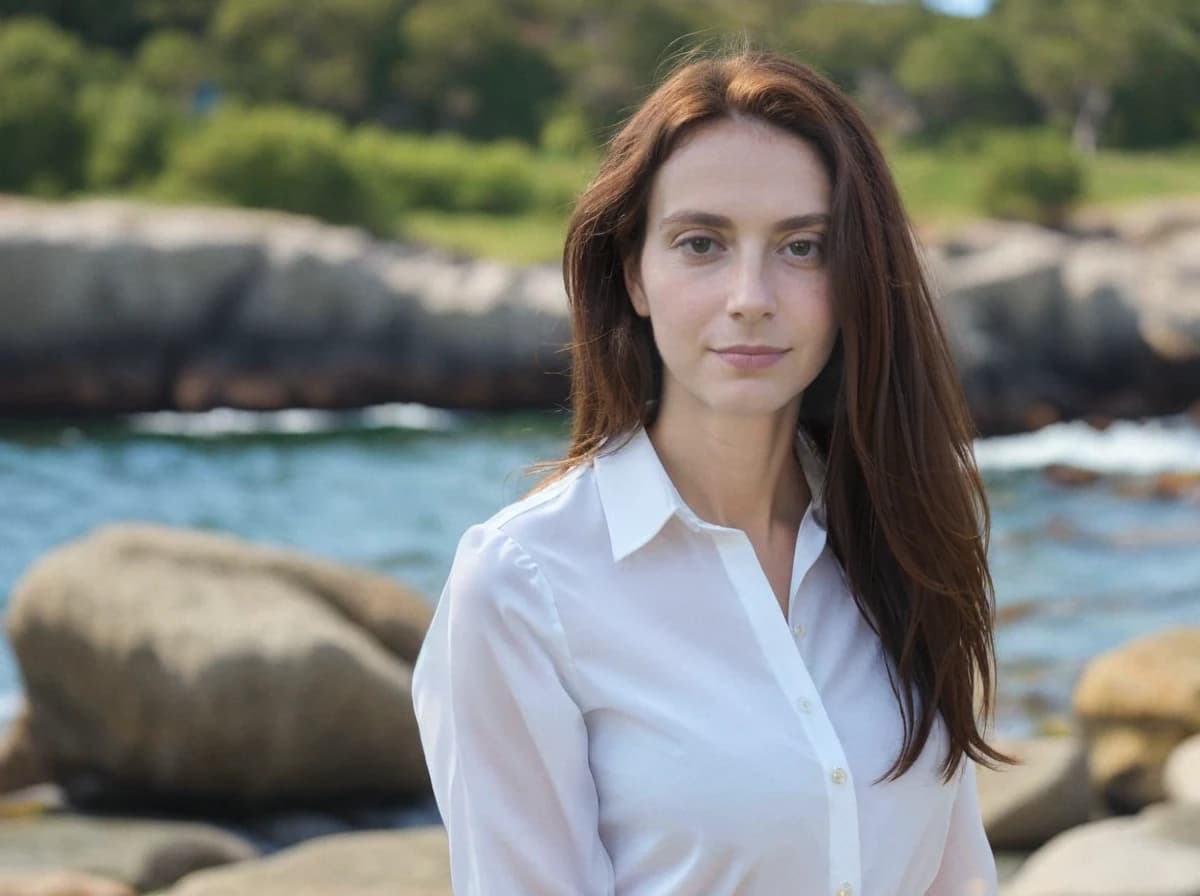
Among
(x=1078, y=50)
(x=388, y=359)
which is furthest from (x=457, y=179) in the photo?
(x=1078, y=50)

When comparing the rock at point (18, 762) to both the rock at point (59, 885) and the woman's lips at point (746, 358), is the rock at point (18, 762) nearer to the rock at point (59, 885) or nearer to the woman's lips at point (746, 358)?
the rock at point (59, 885)

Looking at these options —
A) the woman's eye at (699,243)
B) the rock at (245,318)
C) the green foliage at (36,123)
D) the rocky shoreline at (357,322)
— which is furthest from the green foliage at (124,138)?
the woman's eye at (699,243)

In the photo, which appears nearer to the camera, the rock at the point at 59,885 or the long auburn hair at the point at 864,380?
the long auburn hair at the point at 864,380

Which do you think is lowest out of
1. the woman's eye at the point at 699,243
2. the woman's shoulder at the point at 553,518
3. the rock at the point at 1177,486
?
the rock at the point at 1177,486

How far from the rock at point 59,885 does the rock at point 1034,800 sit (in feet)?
7.11

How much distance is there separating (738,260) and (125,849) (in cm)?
402

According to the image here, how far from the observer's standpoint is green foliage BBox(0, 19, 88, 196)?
17.5 metres

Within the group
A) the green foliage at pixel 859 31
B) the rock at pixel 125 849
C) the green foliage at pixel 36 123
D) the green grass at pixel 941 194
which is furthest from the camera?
the green foliage at pixel 859 31

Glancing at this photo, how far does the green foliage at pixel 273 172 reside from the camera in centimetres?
1731

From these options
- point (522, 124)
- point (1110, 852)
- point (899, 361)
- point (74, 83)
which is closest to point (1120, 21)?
point (522, 124)

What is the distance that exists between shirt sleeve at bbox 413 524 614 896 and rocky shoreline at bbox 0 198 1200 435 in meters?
12.1

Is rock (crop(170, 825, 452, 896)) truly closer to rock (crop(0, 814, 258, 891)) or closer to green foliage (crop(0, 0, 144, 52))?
rock (crop(0, 814, 258, 891))

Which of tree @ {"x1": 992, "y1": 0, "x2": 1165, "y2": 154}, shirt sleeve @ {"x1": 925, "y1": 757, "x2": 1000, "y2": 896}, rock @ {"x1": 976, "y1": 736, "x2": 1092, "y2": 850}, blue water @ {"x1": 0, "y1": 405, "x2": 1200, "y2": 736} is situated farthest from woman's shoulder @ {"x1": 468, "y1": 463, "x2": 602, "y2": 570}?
tree @ {"x1": 992, "y1": 0, "x2": 1165, "y2": 154}

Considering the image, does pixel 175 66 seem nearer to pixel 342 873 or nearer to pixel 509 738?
pixel 342 873
